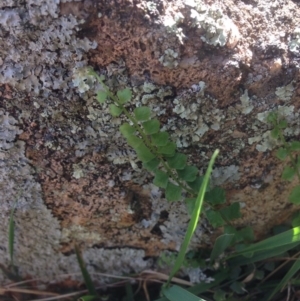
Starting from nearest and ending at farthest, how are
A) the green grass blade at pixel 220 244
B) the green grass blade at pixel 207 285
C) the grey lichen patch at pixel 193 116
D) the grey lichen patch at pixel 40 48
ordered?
the grey lichen patch at pixel 40 48 → the grey lichen patch at pixel 193 116 → the green grass blade at pixel 220 244 → the green grass blade at pixel 207 285

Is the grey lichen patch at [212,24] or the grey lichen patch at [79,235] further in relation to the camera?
the grey lichen patch at [79,235]

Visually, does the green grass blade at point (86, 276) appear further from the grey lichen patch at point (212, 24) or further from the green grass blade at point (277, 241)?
the grey lichen patch at point (212, 24)

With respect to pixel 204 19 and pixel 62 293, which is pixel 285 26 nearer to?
pixel 204 19

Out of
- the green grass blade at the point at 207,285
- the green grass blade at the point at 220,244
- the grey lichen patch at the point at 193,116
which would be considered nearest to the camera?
the grey lichen patch at the point at 193,116

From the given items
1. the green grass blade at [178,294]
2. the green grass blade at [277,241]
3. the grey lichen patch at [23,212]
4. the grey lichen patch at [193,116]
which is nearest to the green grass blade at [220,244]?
the green grass blade at [277,241]

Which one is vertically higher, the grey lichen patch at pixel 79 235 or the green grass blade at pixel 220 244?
the grey lichen patch at pixel 79 235

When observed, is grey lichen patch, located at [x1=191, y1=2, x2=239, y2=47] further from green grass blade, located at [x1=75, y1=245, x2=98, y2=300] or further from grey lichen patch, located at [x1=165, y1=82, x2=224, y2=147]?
green grass blade, located at [x1=75, y1=245, x2=98, y2=300]

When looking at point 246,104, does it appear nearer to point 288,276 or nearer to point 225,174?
point 225,174

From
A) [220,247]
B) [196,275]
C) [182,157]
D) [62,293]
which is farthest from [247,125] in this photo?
[62,293]
